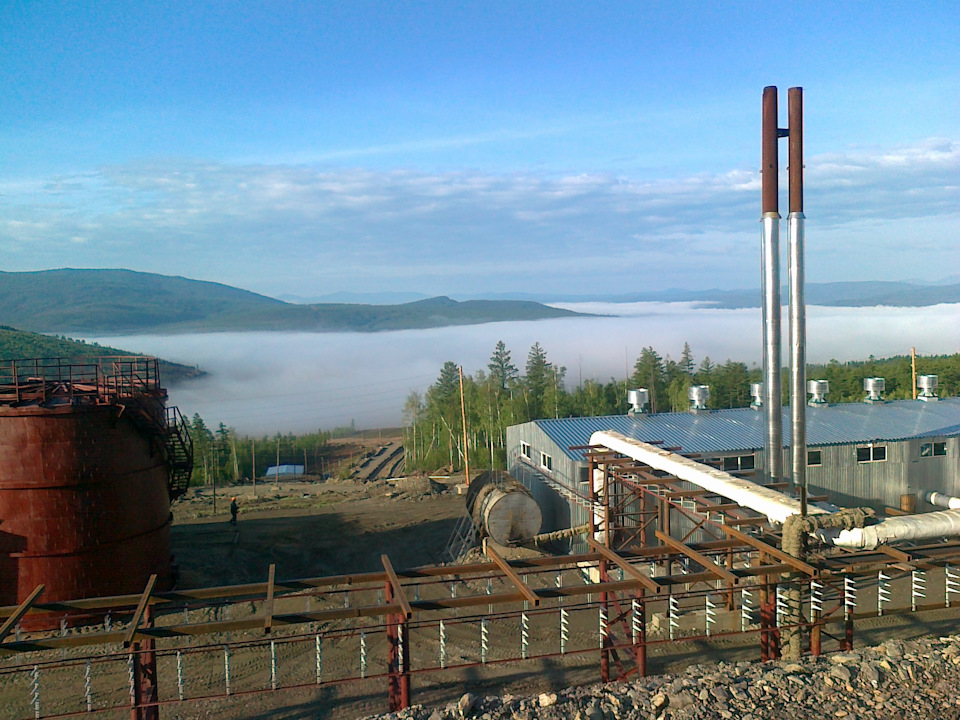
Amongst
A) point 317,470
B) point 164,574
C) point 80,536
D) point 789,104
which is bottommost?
point 317,470

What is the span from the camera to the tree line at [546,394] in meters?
48.8

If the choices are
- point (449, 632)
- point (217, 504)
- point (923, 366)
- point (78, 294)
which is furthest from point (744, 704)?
point (78, 294)

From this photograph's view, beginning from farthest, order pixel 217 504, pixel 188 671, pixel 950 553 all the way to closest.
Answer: pixel 217 504 < pixel 188 671 < pixel 950 553

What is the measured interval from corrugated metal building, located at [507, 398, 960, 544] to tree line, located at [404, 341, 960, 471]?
17993 millimetres

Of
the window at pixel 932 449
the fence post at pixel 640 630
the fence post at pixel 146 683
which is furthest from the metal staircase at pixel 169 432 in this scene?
the window at pixel 932 449

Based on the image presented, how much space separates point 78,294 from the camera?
157875 millimetres

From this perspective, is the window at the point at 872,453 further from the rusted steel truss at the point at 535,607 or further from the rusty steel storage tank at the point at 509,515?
the rusty steel storage tank at the point at 509,515

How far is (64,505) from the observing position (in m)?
17.1

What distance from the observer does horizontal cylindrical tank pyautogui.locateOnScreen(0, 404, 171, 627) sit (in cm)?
1697

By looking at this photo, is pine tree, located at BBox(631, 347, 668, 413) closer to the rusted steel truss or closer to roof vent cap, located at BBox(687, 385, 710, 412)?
roof vent cap, located at BBox(687, 385, 710, 412)

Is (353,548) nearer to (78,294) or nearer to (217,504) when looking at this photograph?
(217,504)

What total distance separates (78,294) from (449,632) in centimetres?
16891

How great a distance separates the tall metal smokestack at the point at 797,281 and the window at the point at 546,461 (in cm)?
800

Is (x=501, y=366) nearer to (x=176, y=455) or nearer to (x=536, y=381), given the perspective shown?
(x=536, y=381)
